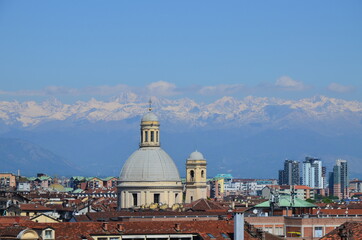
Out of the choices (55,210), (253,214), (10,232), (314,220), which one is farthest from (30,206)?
(10,232)

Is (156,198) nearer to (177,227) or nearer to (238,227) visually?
(177,227)

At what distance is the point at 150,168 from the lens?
108750 millimetres

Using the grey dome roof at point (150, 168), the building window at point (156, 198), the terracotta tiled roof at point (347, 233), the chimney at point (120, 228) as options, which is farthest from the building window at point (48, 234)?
the building window at point (156, 198)

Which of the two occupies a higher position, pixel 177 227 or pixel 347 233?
pixel 177 227

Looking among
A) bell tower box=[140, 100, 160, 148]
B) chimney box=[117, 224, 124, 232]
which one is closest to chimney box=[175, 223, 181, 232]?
chimney box=[117, 224, 124, 232]

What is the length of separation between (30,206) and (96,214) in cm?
1110

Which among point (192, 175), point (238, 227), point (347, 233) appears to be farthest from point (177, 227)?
point (192, 175)

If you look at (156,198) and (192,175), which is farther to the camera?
(192,175)

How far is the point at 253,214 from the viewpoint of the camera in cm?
6794

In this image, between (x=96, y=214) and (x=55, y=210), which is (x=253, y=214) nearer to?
(x=96, y=214)

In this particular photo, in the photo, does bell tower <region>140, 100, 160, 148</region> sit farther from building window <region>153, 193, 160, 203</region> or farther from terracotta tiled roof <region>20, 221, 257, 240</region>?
terracotta tiled roof <region>20, 221, 257, 240</region>

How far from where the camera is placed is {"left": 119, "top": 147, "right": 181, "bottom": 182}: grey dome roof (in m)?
109

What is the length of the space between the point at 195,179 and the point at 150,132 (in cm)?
1091

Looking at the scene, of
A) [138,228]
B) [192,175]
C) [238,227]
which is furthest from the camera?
[192,175]
